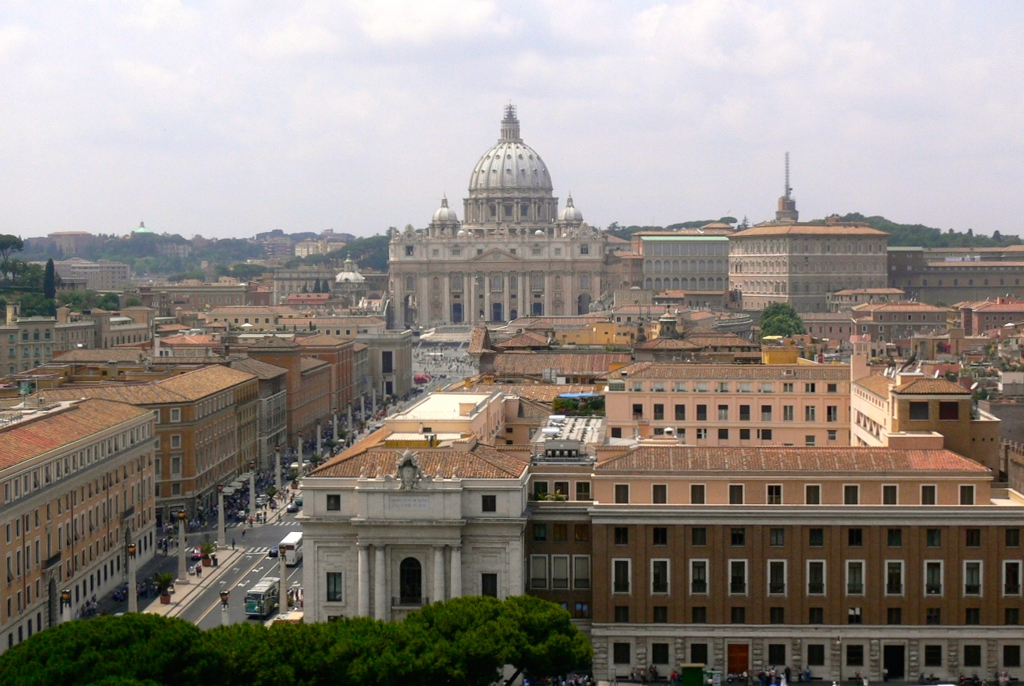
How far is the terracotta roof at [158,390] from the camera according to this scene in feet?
184

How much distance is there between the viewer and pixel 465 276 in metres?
188

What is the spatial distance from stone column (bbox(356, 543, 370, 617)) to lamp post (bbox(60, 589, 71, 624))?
9.45m

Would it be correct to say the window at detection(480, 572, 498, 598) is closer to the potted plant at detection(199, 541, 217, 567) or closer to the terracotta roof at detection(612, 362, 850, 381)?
the terracotta roof at detection(612, 362, 850, 381)

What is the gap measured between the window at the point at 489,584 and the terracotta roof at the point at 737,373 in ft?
47.5

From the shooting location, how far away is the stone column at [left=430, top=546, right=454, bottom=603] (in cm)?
3406

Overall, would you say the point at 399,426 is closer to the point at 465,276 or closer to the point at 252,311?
the point at 252,311

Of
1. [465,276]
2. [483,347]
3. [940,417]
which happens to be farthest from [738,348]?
[465,276]

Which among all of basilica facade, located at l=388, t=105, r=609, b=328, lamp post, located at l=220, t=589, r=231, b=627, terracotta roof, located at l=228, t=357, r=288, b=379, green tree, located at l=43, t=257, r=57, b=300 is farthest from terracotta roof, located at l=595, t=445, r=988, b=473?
basilica facade, located at l=388, t=105, r=609, b=328

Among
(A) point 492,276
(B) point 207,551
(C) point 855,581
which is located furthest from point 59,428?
(A) point 492,276

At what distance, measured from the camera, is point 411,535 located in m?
34.2

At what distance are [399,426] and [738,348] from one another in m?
31.7

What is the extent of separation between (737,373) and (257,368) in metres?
30.2

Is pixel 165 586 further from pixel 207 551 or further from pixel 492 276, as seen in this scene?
pixel 492 276

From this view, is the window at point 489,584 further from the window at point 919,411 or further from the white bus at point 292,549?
the white bus at point 292,549
